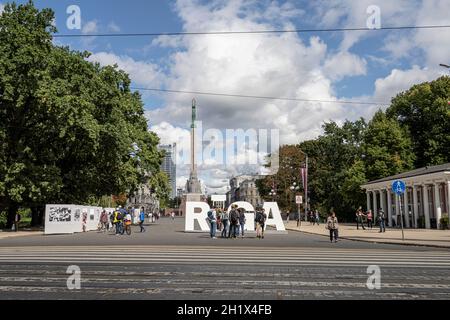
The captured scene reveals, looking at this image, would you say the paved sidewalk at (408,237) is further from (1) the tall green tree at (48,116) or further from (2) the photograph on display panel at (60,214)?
(1) the tall green tree at (48,116)

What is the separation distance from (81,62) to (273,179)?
5081 centimetres

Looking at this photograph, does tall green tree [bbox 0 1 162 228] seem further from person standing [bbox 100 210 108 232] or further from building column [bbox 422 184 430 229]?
building column [bbox 422 184 430 229]

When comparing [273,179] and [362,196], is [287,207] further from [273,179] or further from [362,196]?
[362,196]

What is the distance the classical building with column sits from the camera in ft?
139

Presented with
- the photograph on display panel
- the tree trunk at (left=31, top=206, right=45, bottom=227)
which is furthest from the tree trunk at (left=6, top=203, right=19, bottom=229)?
the photograph on display panel

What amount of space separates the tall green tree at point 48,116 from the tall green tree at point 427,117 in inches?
1592

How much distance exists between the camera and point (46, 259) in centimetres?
1502

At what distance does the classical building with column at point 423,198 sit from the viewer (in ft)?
139

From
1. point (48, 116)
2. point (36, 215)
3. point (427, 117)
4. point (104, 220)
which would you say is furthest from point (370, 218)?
point (36, 215)

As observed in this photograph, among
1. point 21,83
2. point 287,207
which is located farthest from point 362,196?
point 21,83

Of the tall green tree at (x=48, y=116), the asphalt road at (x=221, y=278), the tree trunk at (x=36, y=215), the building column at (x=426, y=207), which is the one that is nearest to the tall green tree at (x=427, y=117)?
the building column at (x=426, y=207)

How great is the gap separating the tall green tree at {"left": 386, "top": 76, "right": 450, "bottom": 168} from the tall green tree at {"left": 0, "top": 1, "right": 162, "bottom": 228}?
40.4 m

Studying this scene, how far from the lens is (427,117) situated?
2613 inches

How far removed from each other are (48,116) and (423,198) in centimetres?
3405
